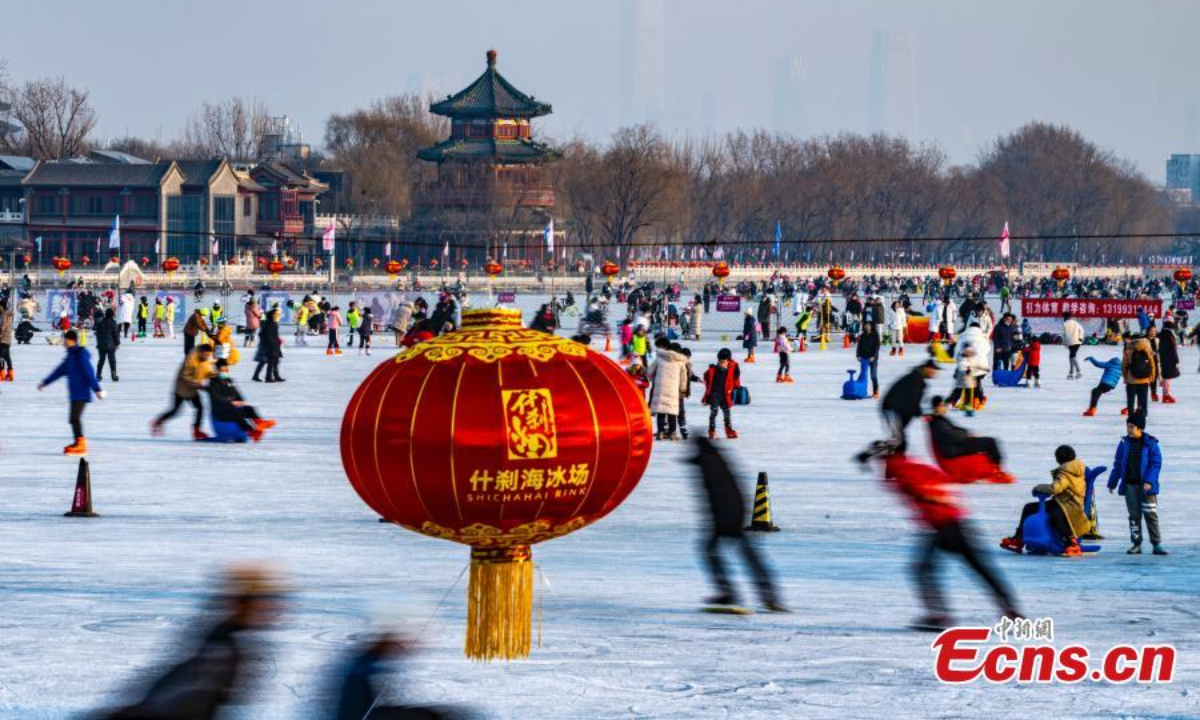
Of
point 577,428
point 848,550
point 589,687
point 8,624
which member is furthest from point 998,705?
point 8,624

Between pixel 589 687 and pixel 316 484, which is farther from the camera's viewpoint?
pixel 316 484

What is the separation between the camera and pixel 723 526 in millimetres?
11484

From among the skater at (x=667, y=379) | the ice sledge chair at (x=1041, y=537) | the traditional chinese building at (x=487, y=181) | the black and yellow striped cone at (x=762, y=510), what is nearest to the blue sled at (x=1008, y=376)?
the skater at (x=667, y=379)

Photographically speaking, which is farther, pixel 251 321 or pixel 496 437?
pixel 251 321

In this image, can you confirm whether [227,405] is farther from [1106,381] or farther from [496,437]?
[496,437]

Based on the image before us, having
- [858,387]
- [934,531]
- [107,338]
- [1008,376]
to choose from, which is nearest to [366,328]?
[107,338]

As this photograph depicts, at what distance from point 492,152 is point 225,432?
77807 mm

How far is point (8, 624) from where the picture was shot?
37.5ft

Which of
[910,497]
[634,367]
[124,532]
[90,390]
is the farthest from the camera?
[634,367]

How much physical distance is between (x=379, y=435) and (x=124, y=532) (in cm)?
743

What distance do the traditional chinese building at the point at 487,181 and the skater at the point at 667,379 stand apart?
236 ft

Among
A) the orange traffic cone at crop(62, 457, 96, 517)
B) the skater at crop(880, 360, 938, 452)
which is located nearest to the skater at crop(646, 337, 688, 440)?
the orange traffic cone at crop(62, 457, 96, 517)

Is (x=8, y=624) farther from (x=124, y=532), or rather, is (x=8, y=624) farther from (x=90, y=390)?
(x=90, y=390)

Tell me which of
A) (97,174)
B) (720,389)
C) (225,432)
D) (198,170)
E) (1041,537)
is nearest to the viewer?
(1041,537)
